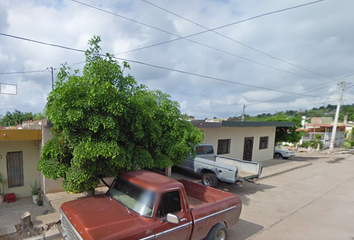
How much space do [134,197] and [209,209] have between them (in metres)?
1.60

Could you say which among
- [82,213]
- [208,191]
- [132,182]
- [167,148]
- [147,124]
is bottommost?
[208,191]

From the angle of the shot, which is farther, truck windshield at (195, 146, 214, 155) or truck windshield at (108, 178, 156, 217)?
truck windshield at (195, 146, 214, 155)

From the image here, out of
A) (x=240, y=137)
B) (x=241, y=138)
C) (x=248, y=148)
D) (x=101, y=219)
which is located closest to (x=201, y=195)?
(x=101, y=219)

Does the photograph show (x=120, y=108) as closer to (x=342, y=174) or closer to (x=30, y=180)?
(x=30, y=180)

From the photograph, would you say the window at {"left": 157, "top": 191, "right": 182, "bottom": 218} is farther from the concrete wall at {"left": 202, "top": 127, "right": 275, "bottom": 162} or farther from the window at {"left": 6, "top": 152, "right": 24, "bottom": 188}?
the concrete wall at {"left": 202, "top": 127, "right": 275, "bottom": 162}

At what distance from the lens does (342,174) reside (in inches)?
528

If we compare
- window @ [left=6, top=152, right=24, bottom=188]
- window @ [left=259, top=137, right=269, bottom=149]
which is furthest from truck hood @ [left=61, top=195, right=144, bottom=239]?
window @ [left=259, top=137, right=269, bottom=149]

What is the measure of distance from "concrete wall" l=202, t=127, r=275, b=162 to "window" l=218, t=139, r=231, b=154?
0.23 meters

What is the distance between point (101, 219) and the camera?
126 inches

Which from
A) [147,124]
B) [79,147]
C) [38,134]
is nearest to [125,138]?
[147,124]

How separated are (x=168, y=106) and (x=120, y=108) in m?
1.84

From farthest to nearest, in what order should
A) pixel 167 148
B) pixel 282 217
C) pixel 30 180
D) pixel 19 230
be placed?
pixel 30 180 → pixel 282 217 → pixel 167 148 → pixel 19 230

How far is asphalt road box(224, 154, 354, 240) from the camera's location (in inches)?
213

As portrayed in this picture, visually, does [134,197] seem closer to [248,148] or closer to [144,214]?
[144,214]
